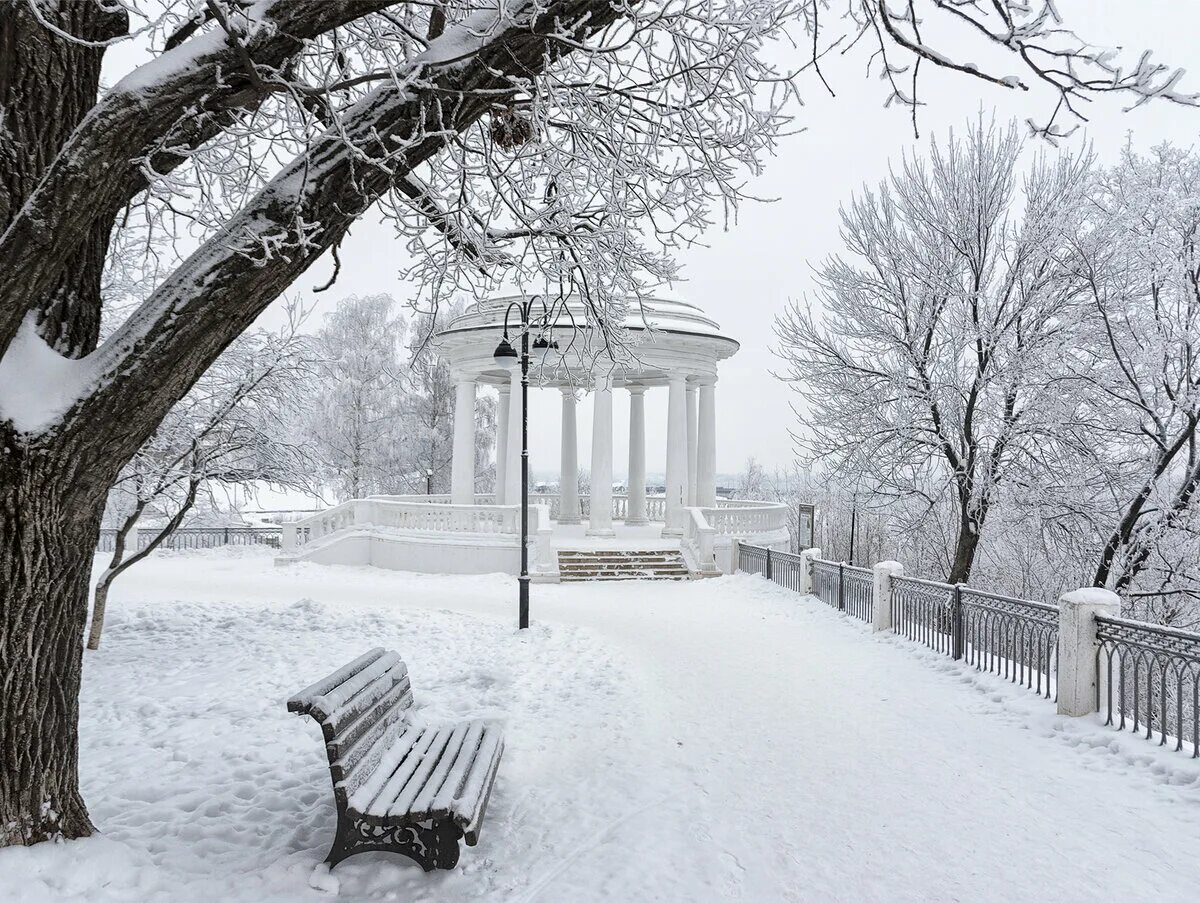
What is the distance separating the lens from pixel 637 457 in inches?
1034

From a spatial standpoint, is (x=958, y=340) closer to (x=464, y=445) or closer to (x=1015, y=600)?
(x=1015, y=600)

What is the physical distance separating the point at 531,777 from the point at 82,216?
4424 mm

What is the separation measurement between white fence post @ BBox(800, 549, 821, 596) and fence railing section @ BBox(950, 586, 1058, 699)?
5.09 metres

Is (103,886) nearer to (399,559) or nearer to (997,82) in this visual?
(997,82)

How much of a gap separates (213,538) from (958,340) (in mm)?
24435

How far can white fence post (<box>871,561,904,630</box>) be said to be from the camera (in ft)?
36.6

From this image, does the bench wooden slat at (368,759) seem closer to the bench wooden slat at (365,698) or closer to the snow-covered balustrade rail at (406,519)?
the bench wooden slat at (365,698)

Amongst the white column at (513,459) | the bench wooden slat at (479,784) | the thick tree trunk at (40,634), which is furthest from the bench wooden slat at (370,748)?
the white column at (513,459)

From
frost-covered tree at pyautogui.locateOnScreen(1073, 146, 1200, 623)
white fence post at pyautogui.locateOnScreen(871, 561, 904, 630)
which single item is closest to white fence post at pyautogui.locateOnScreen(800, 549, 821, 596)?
white fence post at pyautogui.locateOnScreen(871, 561, 904, 630)

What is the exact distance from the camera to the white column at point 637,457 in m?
26.2

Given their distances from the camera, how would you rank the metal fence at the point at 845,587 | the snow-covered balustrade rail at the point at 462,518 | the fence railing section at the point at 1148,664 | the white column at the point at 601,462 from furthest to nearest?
the white column at the point at 601,462, the snow-covered balustrade rail at the point at 462,518, the metal fence at the point at 845,587, the fence railing section at the point at 1148,664

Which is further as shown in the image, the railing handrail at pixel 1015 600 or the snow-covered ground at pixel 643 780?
the railing handrail at pixel 1015 600

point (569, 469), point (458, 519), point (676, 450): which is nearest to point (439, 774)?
point (458, 519)

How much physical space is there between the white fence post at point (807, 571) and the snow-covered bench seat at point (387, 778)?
1107 cm
